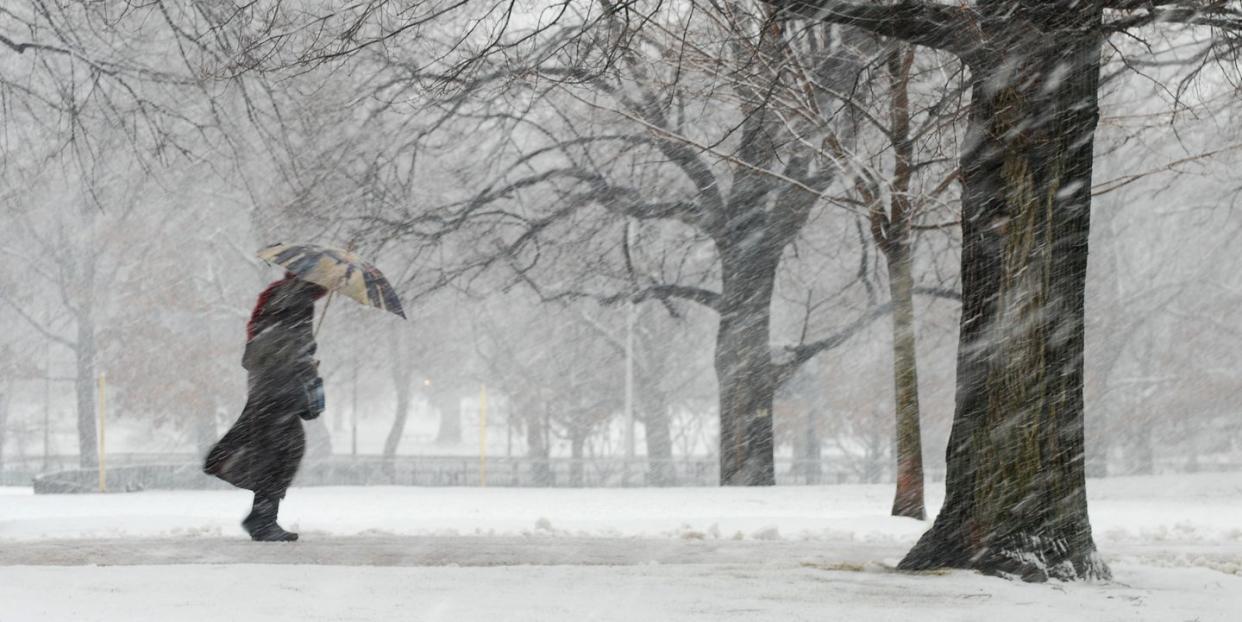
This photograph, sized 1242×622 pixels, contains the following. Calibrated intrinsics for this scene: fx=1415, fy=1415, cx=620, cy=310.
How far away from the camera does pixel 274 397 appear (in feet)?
30.6

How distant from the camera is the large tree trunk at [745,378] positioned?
19141mm

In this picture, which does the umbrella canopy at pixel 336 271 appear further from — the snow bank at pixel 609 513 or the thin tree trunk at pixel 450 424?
the thin tree trunk at pixel 450 424

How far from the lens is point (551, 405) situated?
41.5 metres

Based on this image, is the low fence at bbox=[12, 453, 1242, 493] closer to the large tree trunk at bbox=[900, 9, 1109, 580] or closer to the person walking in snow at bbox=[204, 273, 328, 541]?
the person walking in snow at bbox=[204, 273, 328, 541]

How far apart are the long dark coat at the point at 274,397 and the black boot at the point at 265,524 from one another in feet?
0.71

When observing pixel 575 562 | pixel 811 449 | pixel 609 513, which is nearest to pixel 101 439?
pixel 609 513

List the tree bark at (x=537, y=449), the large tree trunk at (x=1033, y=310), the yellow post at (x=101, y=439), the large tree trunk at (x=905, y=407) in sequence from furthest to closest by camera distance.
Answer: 1. the tree bark at (x=537, y=449)
2. the yellow post at (x=101, y=439)
3. the large tree trunk at (x=905, y=407)
4. the large tree trunk at (x=1033, y=310)

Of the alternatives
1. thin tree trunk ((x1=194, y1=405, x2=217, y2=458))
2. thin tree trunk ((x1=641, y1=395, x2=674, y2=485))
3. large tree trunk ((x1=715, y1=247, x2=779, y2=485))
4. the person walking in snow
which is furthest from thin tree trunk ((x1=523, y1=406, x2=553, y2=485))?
the person walking in snow

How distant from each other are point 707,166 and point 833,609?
13.5 meters

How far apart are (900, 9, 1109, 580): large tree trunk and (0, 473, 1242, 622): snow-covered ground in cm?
32

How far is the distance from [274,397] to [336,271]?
93 centimetres

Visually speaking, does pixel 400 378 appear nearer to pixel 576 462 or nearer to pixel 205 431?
pixel 205 431

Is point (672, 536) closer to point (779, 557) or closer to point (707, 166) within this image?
point (779, 557)

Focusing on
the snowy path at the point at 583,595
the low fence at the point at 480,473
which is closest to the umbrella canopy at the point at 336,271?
the snowy path at the point at 583,595
